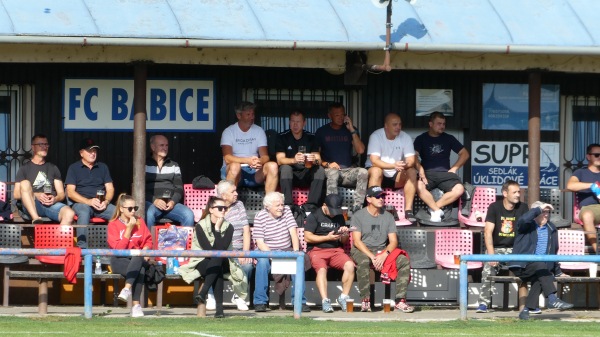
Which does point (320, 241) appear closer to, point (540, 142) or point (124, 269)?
point (124, 269)

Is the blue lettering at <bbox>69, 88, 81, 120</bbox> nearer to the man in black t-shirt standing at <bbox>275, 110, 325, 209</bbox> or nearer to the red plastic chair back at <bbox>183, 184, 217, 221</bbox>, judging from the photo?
the red plastic chair back at <bbox>183, 184, 217, 221</bbox>

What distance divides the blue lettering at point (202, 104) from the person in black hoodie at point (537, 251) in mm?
4763

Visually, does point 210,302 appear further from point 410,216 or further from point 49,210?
point 410,216

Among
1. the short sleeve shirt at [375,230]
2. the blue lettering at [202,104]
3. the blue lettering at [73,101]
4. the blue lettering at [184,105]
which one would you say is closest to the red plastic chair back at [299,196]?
the short sleeve shirt at [375,230]

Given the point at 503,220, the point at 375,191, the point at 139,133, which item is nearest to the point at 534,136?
the point at 503,220

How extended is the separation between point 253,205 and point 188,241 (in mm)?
1244

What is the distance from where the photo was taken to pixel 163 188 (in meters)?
16.4

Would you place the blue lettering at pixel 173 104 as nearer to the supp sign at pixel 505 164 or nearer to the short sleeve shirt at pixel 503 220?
the supp sign at pixel 505 164

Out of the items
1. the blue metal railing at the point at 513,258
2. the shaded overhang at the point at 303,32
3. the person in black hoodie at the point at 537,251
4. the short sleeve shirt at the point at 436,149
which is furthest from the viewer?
the short sleeve shirt at the point at 436,149

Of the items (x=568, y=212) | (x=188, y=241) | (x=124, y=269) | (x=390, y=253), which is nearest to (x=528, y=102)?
(x=568, y=212)

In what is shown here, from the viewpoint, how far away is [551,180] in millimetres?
18453

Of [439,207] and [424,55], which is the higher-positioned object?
[424,55]

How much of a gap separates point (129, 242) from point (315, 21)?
353 cm

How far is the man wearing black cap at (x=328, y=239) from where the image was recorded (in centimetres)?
1551
